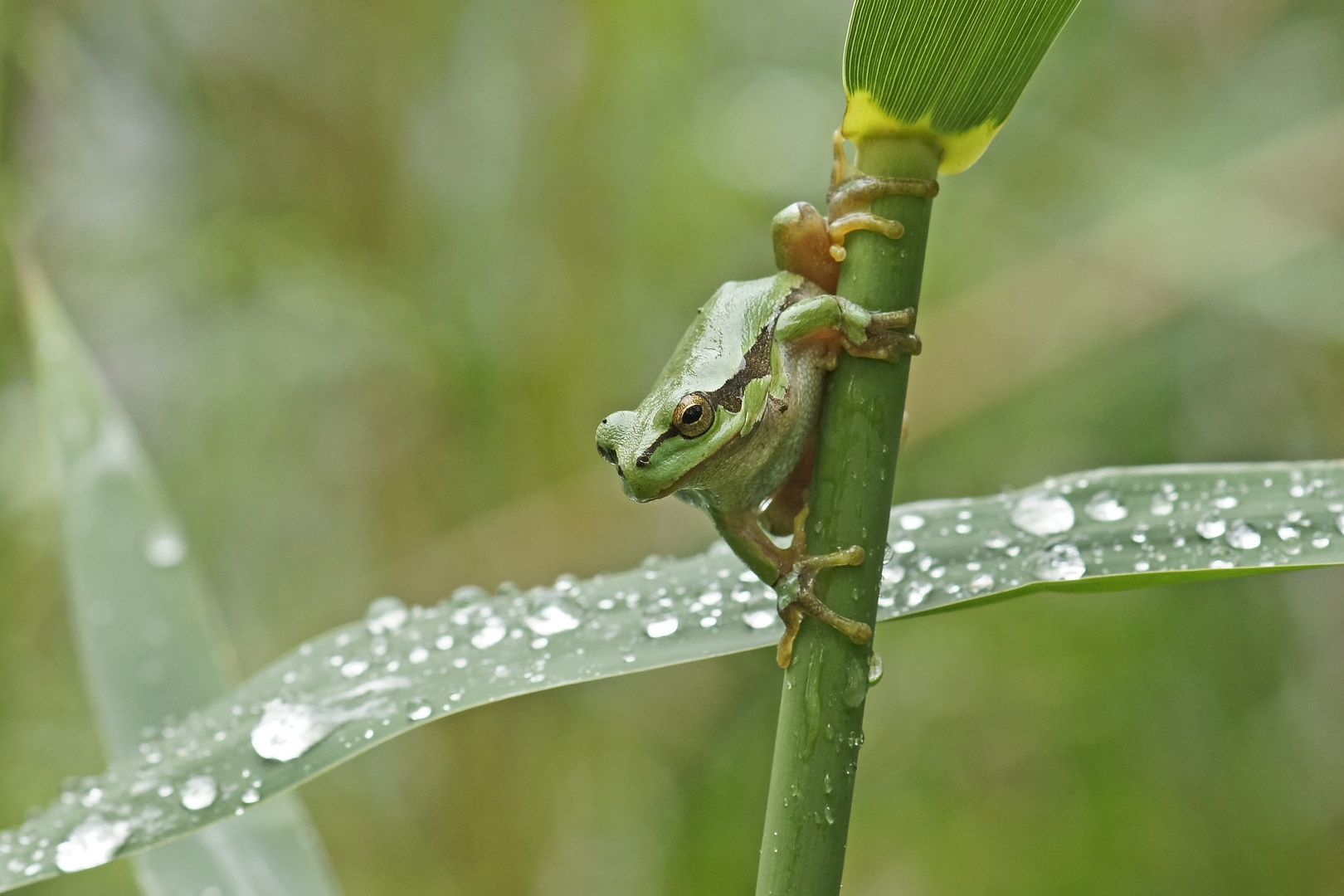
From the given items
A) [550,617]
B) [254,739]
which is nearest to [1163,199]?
[550,617]

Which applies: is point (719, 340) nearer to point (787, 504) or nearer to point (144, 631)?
point (787, 504)

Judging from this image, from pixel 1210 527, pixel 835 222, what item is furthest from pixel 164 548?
pixel 1210 527

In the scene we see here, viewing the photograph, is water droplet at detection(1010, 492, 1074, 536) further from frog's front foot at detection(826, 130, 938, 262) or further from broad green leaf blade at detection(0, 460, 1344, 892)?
frog's front foot at detection(826, 130, 938, 262)

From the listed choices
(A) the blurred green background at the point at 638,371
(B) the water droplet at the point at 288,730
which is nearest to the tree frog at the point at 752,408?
(B) the water droplet at the point at 288,730

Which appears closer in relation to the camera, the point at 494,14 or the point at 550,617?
the point at 550,617

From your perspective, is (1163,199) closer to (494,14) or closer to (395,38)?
(494,14)

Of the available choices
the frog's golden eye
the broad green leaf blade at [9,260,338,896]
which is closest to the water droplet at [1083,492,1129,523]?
the frog's golden eye

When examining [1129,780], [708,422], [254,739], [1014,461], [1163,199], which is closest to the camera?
[254,739]

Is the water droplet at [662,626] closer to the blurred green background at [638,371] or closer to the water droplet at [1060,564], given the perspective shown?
the water droplet at [1060,564]
